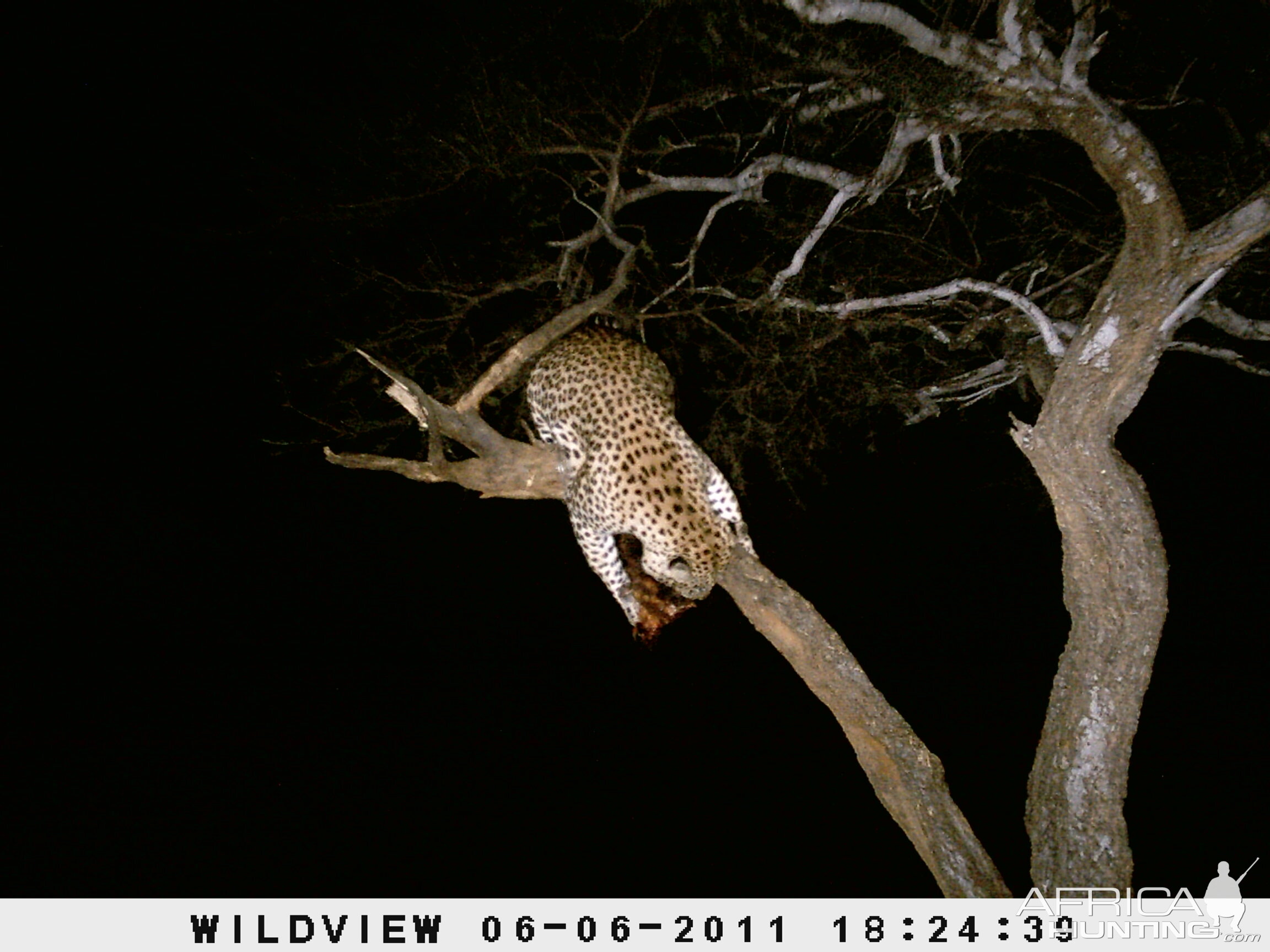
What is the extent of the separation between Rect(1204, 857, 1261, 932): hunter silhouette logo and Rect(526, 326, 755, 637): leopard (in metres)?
2.49

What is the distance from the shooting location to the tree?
312cm

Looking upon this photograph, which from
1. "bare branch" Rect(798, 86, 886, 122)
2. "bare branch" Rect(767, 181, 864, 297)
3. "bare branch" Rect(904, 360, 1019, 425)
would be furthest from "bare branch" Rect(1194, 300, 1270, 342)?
"bare branch" Rect(798, 86, 886, 122)

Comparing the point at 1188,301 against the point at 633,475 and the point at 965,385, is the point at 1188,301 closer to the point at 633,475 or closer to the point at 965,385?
the point at 965,385

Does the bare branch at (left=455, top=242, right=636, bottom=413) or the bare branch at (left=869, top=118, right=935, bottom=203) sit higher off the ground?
the bare branch at (left=869, top=118, right=935, bottom=203)

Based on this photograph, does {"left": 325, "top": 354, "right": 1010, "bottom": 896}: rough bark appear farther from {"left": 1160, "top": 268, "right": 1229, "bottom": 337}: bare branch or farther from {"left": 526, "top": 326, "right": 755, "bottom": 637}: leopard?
{"left": 1160, "top": 268, "right": 1229, "bottom": 337}: bare branch

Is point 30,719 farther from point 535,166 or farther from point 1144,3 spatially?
point 1144,3

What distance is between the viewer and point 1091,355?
3330 mm

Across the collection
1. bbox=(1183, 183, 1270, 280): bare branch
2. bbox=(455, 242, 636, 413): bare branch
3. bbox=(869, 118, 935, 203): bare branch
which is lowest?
bbox=(1183, 183, 1270, 280): bare branch

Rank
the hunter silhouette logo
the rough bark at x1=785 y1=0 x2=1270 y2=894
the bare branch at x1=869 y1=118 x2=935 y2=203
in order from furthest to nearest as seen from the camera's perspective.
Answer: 1. the bare branch at x1=869 y1=118 x2=935 y2=203
2. the hunter silhouette logo
3. the rough bark at x1=785 y1=0 x2=1270 y2=894

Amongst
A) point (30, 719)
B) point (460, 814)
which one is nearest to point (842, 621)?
point (460, 814)
